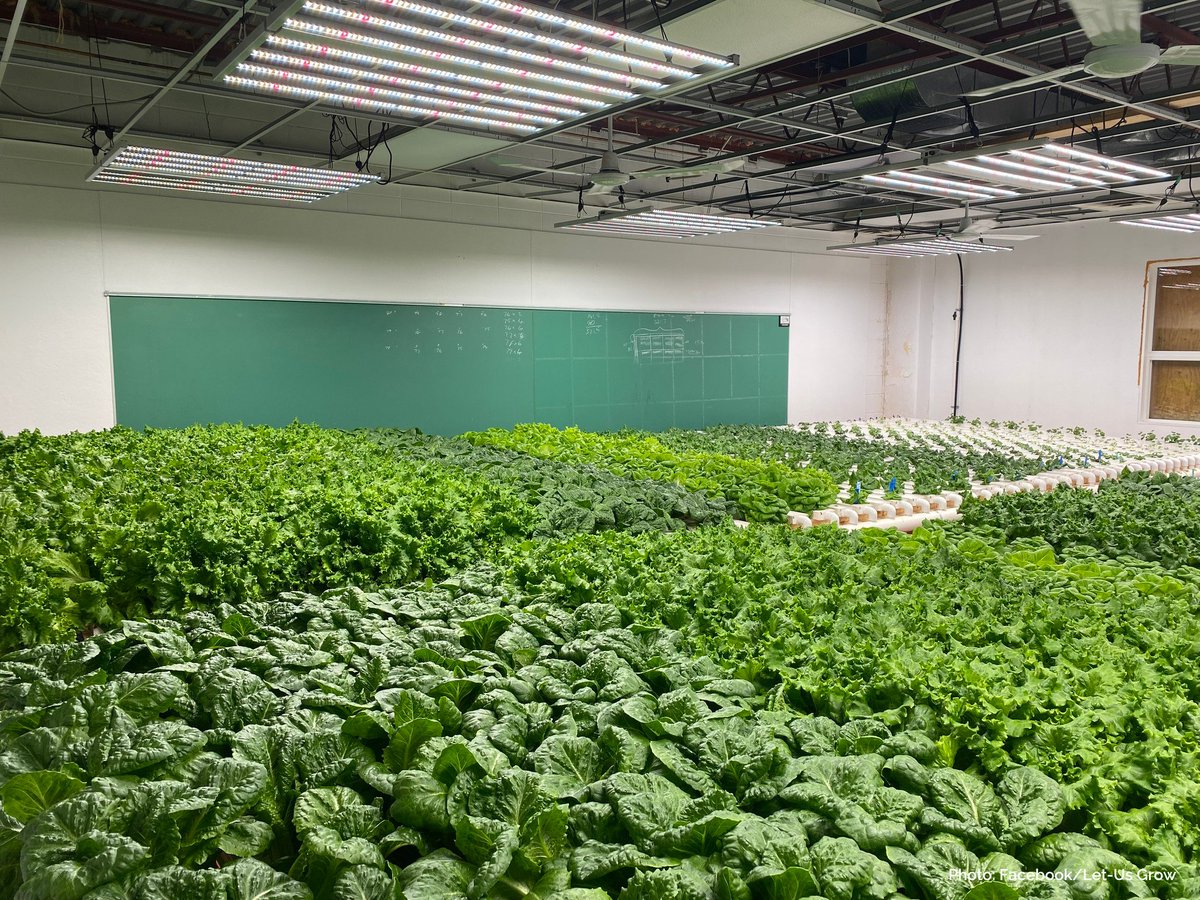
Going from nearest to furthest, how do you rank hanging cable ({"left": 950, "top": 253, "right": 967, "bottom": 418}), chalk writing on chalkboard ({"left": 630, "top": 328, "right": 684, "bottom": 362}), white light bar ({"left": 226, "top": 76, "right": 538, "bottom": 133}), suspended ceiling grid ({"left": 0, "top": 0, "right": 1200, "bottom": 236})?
white light bar ({"left": 226, "top": 76, "right": 538, "bottom": 133}), suspended ceiling grid ({"left": 0, "top": 0, "right": 1200, "bottom": 236}), chalk writing on chalkboard ({"left": 630, "top": 328, "right": 684, "bottom": 362}), hanging cable ({"left": 950, "top": 253, "right": 967, "bottom": 418})

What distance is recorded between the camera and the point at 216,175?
23.7 ft

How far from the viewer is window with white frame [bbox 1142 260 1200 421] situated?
13141mm

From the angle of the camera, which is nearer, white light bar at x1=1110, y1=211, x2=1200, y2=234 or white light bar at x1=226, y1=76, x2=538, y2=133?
white light bar at x1=226, y1=76, x2=538, y2=133

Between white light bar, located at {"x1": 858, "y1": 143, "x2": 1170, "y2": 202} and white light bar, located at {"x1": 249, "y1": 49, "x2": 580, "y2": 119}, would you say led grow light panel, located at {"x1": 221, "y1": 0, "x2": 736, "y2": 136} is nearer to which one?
white light bar, located at {"x1": 249, "y1": 49, "x2": 580, "y2": 119}

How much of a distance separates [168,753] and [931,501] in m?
6.48

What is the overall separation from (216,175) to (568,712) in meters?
6.64

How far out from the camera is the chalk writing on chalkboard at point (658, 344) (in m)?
13.1

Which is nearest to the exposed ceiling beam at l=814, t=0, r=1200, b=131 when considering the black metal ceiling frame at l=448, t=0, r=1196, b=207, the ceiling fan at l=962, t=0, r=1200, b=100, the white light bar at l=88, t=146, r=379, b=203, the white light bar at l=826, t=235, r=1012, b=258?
the black metal ceiling frame at l=448, t=0, r=1196, b=207

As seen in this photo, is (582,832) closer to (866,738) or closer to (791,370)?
(866,738)

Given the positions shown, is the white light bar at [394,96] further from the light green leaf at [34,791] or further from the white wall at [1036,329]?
the white wall at [1036,329]

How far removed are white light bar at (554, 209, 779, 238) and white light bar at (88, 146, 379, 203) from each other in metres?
2.93

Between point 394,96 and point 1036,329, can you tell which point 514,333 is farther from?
point 1036,329

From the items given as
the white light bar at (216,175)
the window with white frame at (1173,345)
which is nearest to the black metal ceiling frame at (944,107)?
the white light bar at (216,175)

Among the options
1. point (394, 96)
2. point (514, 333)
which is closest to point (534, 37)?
point (394, 96)
